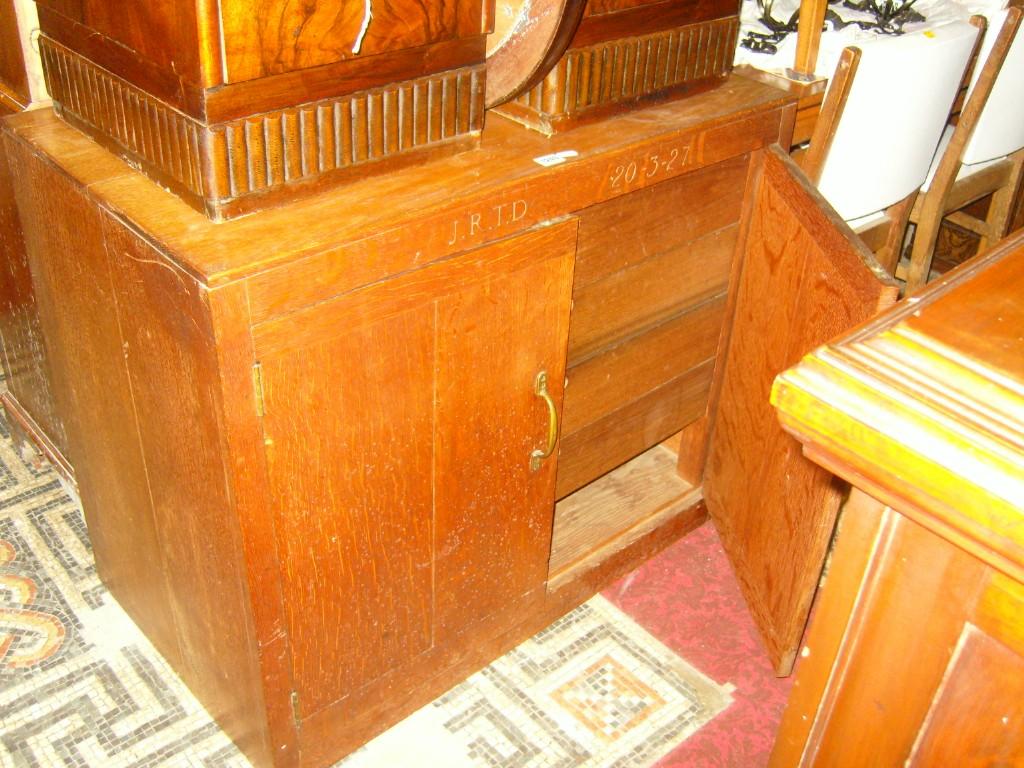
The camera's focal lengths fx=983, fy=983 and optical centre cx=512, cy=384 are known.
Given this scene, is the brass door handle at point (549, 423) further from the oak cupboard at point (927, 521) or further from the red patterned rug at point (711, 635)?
the oak cupboard at point (927, 521)

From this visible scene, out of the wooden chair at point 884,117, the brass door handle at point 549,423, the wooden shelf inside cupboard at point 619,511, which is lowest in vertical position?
the wooden shelf inside cupboard at point 619,511

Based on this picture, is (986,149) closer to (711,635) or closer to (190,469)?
(711,635)

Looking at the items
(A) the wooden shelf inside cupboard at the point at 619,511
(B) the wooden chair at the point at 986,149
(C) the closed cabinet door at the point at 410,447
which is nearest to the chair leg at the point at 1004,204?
(B) the wooden chair at the point at 986,149

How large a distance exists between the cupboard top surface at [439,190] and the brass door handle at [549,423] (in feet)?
0.82

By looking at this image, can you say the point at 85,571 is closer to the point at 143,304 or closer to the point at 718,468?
the point at 143,304

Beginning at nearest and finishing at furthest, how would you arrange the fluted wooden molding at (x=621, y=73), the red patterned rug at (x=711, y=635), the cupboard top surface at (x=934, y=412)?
1. the cupboard top surface at (x=934, y=412)
2. the fluted wooden molding at (x=621, y=73)
3. the red patterned rug at (x=711, y=635)

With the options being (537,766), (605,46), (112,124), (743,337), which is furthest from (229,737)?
(605,46)

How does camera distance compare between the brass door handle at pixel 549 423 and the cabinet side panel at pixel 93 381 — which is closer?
the cabinet side panel at pixel 93 381

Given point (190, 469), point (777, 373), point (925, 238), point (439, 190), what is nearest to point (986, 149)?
point (925, 238)

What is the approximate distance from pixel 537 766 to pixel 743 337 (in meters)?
0.80

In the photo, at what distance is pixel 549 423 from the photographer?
149 cm

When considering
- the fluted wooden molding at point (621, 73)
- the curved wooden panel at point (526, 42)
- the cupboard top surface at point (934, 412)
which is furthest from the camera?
the fluted wooden molding at point (621, 73)

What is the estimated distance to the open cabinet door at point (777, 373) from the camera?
1.40 meters

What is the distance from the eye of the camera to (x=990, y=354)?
643mm
